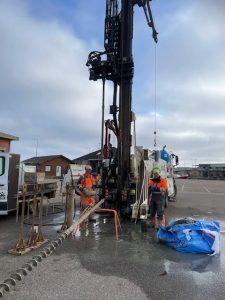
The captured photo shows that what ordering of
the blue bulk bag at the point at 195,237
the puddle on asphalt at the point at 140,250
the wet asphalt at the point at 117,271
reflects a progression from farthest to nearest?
1. the blue bulk bag at the point at 195,237
2. the puddle on asphalt at the point at 140,250
3. the wet asphalt at the point at 117,271

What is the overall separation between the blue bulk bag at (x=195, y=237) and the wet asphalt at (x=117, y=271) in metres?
0.20

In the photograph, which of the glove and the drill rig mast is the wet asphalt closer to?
the glove

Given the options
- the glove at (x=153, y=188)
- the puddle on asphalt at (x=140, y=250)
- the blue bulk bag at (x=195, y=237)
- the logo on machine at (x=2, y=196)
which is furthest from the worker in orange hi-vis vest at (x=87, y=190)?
the blue bulk bag at (x=195, y=237)

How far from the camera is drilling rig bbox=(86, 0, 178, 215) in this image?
1214cm

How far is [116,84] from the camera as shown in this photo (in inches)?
503

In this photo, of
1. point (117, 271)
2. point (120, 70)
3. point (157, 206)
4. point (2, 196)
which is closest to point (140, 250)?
point (117, 271)

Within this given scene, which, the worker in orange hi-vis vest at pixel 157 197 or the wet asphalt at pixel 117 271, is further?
the worker in orange hi-vis vest at pixel 157 197

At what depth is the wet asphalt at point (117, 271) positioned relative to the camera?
527cm

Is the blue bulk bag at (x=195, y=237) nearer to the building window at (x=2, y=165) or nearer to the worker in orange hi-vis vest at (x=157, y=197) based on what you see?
the worker in orange hi-vis vest at (x=157, y=197)

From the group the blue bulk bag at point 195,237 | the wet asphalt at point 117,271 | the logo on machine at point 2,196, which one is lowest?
the wet asphalt at point 117,271

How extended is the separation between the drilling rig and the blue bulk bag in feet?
12.2

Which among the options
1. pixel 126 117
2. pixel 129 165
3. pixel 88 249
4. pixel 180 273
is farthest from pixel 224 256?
pixel 126 117

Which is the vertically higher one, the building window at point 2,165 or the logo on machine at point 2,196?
the building window at point 2,165

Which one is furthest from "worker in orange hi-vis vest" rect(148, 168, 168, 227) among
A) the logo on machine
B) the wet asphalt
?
the logo on machine
